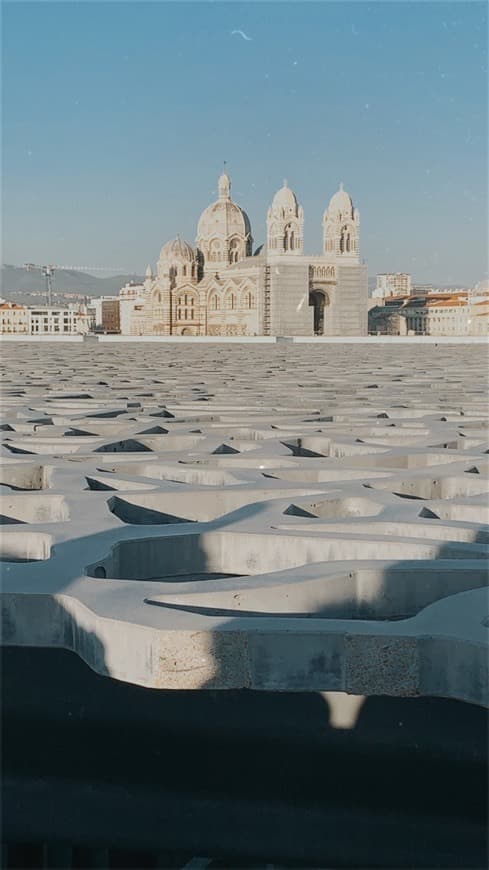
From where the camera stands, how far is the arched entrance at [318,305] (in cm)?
6253

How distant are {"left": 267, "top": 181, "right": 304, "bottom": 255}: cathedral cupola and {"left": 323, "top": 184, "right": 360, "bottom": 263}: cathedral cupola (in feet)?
6.19

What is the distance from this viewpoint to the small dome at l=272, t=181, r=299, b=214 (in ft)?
212

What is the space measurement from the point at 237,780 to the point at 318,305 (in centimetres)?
6194

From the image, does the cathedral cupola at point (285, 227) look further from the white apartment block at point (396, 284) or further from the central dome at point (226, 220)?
the white apartment block at point (396, 284)

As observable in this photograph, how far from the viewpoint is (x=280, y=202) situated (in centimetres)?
6469

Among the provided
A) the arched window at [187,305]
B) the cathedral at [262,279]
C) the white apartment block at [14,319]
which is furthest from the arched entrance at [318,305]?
the white apartment block at [14,319]

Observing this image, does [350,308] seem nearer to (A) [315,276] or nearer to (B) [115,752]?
(A) [315,276]

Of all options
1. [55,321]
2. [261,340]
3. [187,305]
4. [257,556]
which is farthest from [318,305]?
[257,556]

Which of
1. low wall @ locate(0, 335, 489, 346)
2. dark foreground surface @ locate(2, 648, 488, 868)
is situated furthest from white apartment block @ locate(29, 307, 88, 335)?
dark foreground surface @ locate(2, 648, 488, 868)

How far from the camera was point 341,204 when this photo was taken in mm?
65875

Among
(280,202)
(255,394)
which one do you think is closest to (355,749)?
(255,394)

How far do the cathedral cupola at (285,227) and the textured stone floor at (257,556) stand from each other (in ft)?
191

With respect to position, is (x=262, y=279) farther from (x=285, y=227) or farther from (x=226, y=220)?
(x=226, y=220)

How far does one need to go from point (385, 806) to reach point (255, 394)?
734 cm
